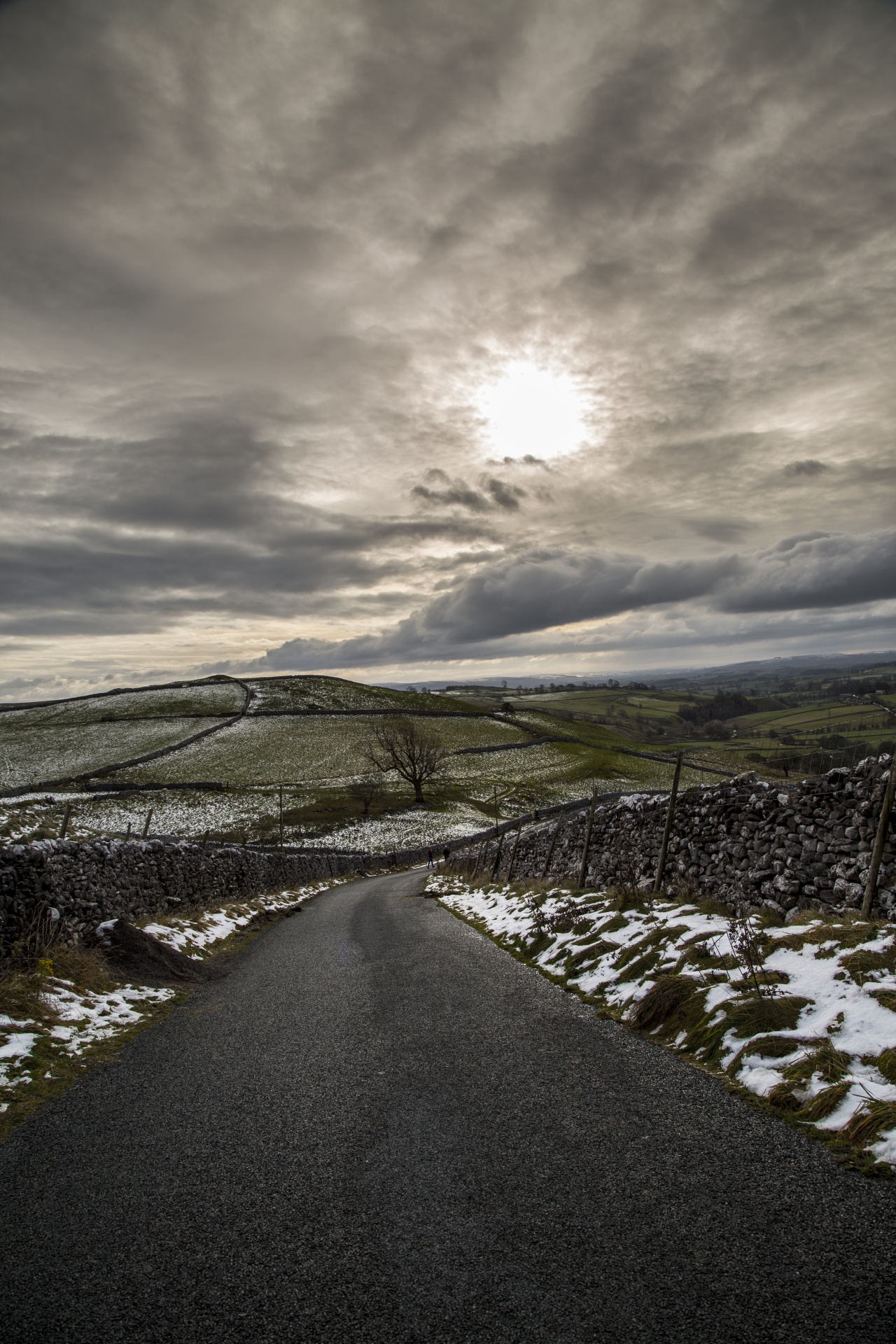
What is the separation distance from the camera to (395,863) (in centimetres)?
4866

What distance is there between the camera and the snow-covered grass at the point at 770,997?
524 centimetres

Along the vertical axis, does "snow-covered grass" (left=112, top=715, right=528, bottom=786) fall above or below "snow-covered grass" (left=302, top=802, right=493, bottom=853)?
above

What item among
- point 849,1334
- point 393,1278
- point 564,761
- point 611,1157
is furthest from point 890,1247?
point 564,761

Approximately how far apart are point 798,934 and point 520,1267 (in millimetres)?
6298

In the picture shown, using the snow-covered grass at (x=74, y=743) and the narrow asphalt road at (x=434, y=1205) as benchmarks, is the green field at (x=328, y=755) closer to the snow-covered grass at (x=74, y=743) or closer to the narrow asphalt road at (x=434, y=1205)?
the snow-covered grass at (x=74, y=743)

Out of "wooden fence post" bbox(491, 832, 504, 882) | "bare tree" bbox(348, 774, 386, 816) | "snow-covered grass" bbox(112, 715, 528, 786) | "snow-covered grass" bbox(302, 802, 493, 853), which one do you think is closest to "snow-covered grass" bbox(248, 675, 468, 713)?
"snow-covered grass" bbox(112, 715, 528, 786)

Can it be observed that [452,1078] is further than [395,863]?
No

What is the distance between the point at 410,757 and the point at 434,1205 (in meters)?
64.6

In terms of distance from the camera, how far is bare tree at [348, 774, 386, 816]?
62.4 metres

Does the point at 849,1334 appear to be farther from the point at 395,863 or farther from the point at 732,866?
the point at 395,863

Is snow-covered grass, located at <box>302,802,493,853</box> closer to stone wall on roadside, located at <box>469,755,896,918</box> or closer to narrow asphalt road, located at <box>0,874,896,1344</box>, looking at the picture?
stone wall on roadside, located at <box>469,755,896,918</box>

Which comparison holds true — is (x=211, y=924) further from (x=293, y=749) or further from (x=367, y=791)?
(x=293, y=749)

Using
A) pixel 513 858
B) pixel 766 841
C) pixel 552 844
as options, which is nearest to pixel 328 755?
pixel 513 858

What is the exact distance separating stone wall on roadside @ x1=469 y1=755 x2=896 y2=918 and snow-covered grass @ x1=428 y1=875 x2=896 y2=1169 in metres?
0.89
